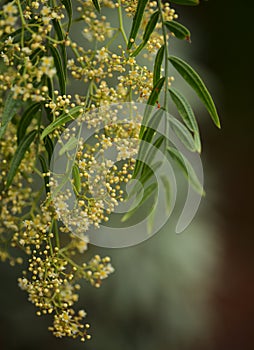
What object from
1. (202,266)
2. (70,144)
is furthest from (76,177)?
(202,266)

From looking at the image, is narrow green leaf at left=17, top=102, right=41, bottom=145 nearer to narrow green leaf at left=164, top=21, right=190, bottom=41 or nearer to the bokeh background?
narrow green leaf at left=164, top=21, right=190, bottom=41

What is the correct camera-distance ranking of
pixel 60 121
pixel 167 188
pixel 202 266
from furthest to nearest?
1. pixel 202 266
2. pixel 60 121
3. pixel 167 188

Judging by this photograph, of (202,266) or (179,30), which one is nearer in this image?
(179,30)

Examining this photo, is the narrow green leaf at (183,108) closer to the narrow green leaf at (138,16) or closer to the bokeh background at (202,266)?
the narrow green leaf at (138,16)

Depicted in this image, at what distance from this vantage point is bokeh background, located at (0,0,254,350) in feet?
4.91

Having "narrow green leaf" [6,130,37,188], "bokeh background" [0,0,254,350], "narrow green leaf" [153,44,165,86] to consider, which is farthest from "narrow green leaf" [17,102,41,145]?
"bokeh background" [0,0,254,350]

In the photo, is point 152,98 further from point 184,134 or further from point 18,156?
point 18,156

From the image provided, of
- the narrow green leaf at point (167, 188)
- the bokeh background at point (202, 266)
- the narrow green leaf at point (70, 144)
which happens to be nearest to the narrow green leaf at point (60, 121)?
the narrow green leaf at point (70, 144)

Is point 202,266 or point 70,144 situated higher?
point 202,266

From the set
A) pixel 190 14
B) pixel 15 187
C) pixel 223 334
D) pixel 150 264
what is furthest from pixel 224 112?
pixel 15 187

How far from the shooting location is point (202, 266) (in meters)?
1.57

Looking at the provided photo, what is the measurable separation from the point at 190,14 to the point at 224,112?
1.52 feet

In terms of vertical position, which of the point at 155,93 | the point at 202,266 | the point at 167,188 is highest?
the point at 202,266

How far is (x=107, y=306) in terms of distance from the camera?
5.02 ft
